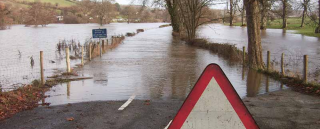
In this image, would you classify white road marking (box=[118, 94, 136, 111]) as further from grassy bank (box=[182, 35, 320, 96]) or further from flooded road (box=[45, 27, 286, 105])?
grassy bank (box=[182, 35, 320, 96])

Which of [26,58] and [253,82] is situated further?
[26,58]

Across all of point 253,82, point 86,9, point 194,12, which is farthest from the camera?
point 86,9

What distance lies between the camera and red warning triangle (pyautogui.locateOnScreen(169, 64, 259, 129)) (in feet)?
9.04

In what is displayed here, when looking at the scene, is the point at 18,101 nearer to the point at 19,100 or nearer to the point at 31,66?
the point at 19,100

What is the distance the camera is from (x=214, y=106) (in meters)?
2.85

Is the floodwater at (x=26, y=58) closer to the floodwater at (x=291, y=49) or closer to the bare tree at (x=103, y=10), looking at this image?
the floodwater at (x=291, y=49)

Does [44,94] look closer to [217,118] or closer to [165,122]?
[165,122]

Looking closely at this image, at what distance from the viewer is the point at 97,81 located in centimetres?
1222

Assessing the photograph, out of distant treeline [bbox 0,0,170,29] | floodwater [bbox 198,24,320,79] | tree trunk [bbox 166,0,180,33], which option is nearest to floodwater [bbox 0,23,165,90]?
tree trunk [bbox 166,0,180,33]

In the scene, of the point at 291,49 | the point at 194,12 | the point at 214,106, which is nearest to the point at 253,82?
the point at 214,106

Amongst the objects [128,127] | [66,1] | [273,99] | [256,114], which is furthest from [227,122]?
[66,1]

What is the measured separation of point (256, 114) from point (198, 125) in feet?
13.8

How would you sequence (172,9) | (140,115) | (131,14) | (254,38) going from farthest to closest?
(131,14) → (172,9) → (254,38) → (140,115)

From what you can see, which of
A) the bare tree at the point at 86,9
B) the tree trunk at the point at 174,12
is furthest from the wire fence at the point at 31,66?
the bare tree at the point at 86,9
